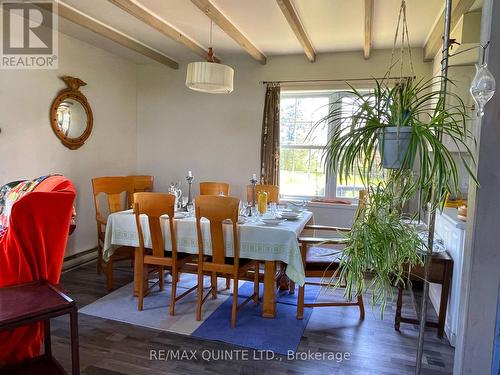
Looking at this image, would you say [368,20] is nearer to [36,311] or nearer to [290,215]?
[290,215]

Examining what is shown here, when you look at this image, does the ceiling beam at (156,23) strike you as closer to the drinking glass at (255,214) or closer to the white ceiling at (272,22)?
the white ceiling at (272,22)

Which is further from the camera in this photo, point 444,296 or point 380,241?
point 444,296

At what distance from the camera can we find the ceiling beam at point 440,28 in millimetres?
2709

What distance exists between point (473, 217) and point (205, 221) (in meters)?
1.84

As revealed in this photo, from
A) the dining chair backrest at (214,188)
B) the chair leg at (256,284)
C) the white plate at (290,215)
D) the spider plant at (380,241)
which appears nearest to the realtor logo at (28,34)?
the dining chair backrest at (214,188)

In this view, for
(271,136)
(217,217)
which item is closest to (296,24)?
(271,136)

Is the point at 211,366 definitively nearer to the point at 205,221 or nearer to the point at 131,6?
the point at 205,221

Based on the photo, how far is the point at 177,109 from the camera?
5.05 metres

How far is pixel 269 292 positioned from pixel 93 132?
3.03m

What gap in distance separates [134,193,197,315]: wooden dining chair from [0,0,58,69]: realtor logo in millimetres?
1943

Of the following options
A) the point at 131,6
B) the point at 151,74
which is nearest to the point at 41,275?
the point at 131,6

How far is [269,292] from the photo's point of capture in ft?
9.46

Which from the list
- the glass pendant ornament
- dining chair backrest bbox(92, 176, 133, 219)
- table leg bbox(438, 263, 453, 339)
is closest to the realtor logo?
dining chair backrest bbox(92, 176, 133, 219)

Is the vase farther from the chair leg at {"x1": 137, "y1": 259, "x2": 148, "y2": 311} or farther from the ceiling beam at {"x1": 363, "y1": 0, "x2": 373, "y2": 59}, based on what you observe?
the chair leg at {"x1": 137, "y1": 259, "x2": 148, "y2": 311}
